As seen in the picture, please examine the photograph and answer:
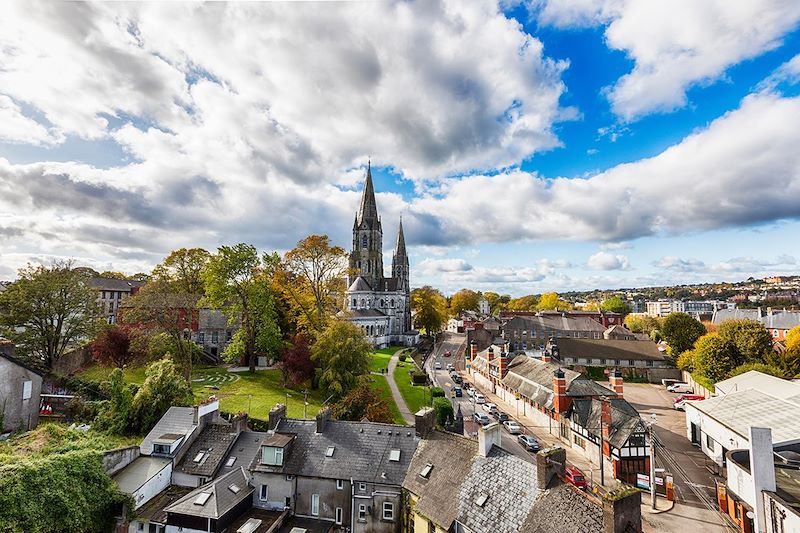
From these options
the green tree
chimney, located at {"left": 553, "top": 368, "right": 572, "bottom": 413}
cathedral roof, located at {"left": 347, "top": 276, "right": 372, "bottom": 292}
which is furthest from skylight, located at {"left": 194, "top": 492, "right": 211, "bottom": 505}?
cathedral roof, located at {"left": 347, "top": 276, "right": 372, "bottom": 292}

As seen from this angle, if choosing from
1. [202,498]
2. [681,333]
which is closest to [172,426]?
[202,498]

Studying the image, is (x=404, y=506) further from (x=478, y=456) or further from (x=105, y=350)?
(x=105, y=350)

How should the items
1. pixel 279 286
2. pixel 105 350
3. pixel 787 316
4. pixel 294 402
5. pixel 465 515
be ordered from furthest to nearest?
pixel 787 316 → pixel 279 286 → pixel 105 350 → pixel 294 402 → pixel 465 515

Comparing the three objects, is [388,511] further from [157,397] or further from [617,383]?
[617,383]

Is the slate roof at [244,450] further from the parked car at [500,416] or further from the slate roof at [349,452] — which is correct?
the parked car at [500,416]

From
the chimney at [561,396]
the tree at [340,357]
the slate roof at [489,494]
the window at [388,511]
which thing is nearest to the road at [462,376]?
the chimney at [561,396]

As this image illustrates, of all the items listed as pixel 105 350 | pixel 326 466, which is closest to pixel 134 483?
pixel 326 466
